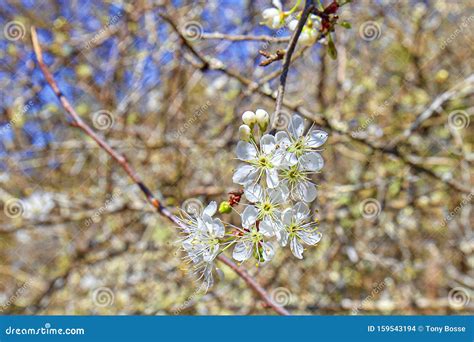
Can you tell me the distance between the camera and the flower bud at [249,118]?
2.93ft

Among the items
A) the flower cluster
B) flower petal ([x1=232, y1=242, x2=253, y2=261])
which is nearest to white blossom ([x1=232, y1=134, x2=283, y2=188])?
the flower cluster

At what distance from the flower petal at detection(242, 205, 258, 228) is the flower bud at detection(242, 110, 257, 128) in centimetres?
17

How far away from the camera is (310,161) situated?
2.84 feet

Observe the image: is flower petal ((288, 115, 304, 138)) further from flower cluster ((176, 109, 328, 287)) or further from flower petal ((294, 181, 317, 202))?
flower petal ((294, 181, 317, 202))

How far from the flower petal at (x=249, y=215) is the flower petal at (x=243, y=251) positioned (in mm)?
63

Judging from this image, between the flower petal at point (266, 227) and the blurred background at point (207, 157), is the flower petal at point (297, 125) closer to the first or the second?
the flower petal at point (266, 227)

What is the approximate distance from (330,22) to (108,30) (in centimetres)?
167

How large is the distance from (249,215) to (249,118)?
19 cm

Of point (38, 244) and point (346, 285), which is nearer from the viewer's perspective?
point (346, 285)

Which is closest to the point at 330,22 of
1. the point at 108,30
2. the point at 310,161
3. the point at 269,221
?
the point at 310,161

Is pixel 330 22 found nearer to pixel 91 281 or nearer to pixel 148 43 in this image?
pixel 148 43

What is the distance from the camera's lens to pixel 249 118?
898mm

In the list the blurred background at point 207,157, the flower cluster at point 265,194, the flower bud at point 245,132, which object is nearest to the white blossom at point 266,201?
the flower cluster at point 265,194

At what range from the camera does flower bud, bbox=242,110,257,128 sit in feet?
2.93
